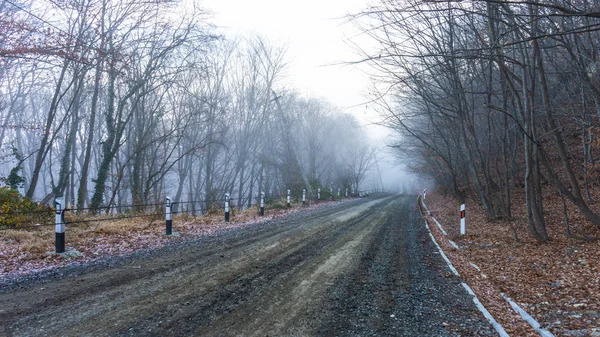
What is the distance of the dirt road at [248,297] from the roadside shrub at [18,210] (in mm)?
5571

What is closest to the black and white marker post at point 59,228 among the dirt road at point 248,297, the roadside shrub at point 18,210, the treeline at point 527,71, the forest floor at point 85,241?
the forest floor at point 85,241

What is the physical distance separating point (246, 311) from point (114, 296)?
1.58 m

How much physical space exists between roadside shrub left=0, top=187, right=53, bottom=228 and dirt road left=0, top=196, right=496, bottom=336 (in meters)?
5.57

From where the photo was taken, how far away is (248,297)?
3.76 metres

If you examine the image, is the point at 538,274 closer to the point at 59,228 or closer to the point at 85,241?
the point at 59,228

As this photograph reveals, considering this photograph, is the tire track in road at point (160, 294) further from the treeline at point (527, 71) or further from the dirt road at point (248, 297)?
the treeline at point (527, 71)

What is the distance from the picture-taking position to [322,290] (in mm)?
4129

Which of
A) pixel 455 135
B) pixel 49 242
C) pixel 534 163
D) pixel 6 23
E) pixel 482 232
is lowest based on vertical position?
pixel 482 232

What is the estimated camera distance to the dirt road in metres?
3.01

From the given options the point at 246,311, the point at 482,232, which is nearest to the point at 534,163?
the point at 482,232

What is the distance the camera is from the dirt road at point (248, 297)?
3.01 meters

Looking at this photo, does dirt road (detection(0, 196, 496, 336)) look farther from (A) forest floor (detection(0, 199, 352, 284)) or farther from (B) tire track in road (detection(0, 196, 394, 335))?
(A) forest floor (detection(0, 199, 352, 284))

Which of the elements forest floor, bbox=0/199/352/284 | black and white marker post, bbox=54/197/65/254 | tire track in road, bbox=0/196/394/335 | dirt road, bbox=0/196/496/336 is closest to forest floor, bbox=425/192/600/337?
dirt road, bbox=0/196/496/336

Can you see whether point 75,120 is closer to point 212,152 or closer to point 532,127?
point 212,152
